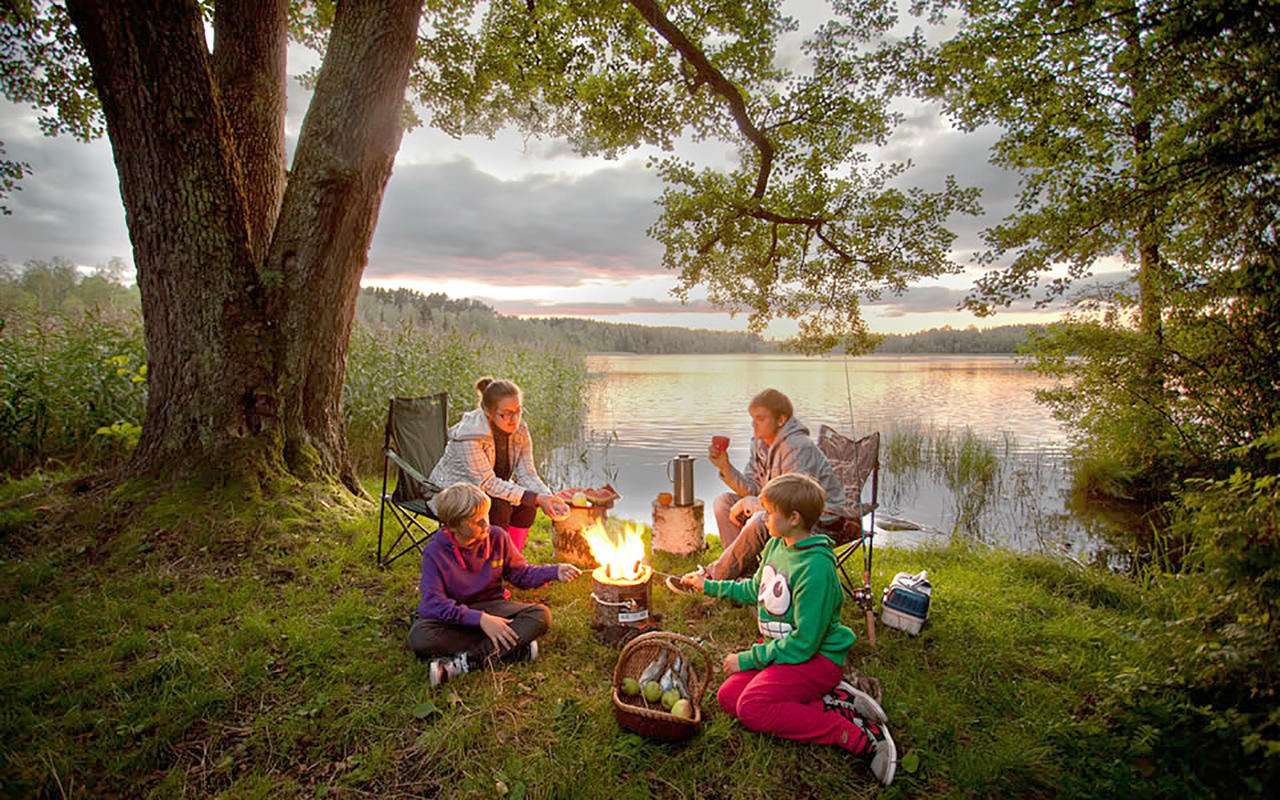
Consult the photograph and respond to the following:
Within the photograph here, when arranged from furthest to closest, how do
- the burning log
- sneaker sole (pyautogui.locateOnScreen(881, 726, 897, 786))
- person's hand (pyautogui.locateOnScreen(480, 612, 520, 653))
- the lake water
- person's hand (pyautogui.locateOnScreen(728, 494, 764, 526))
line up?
the lake water, person's hand (pyautogui.locateOnScreen(728, 494, 764, 526)), the burning log, person's hand (pyautogui.locateOnScreen(480, 612, 520, 653)), sneaker sole (pyautogui.locateOnScreen(881, 726, 897, 786))

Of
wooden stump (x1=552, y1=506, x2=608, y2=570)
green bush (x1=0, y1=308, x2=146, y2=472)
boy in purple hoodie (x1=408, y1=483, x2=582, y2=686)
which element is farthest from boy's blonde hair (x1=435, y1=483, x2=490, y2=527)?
green bush (x1=0, y1=308, x2=146, y2=472)

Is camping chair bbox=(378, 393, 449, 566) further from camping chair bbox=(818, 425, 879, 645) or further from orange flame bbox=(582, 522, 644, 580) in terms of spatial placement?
camping chair bbox=(818, 425, 879, 645)

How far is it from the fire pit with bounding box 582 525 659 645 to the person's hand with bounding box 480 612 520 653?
47 centimetres

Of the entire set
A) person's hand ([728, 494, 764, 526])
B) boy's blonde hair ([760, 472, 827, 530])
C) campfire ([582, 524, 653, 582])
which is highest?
boy's blonde hair ([760, 472, 827, 530])

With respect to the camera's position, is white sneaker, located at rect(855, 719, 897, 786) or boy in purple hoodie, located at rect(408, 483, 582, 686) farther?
boy in purple hoodie, located at rect(408, 483, 582, 686)

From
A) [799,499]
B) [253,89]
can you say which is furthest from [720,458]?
[253,89]

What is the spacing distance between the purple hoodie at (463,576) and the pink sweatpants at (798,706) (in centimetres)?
125

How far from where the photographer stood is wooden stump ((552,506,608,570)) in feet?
12.4

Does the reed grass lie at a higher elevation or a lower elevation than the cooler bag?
higher

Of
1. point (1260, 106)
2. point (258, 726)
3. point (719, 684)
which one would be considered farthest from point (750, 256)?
point (258, 726)

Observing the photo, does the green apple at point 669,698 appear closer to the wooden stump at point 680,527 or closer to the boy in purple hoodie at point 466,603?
the boy in purple hoodie at point 466,603

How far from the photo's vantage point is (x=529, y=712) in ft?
7.27

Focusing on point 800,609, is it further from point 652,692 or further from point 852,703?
point 652,692

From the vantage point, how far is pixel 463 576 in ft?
8.80
